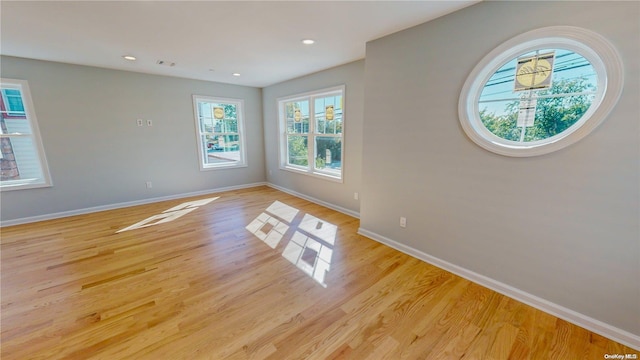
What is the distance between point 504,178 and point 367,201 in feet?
4.85

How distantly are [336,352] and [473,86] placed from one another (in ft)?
7.64

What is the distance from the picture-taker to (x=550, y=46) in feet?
5.60

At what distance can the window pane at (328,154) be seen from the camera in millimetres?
4098

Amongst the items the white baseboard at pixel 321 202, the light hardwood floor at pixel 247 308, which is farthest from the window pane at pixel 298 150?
the light hardwood floor at pixel 247 308

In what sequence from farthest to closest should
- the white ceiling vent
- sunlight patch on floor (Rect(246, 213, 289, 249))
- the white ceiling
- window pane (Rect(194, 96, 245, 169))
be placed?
window pane (Rect(194, 96, 245, 169)) < the white ceiling vent < sunlight patch on floor (Rect(246, 213, 289, 249)) < the white ceiling

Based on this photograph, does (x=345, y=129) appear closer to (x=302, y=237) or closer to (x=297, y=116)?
(x=297, y=116)

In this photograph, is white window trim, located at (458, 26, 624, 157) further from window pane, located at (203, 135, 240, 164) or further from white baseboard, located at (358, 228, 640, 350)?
window pane, located at (203, 135, 240, 164)

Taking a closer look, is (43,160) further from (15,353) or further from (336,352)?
(336,352)

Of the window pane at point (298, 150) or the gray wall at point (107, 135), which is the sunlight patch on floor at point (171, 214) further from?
the window pane at point (298, 150)

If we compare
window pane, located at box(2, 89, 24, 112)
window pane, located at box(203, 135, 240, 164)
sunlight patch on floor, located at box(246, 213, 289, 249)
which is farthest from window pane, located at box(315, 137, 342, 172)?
window pane, located at box(2, 89, 24, 112)

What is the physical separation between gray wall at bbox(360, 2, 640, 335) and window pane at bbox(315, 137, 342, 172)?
1.19 metres

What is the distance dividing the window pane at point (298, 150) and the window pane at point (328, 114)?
504 mm

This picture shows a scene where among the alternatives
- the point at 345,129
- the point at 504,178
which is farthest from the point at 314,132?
the point at 504,178

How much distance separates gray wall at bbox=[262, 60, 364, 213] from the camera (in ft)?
11.6
